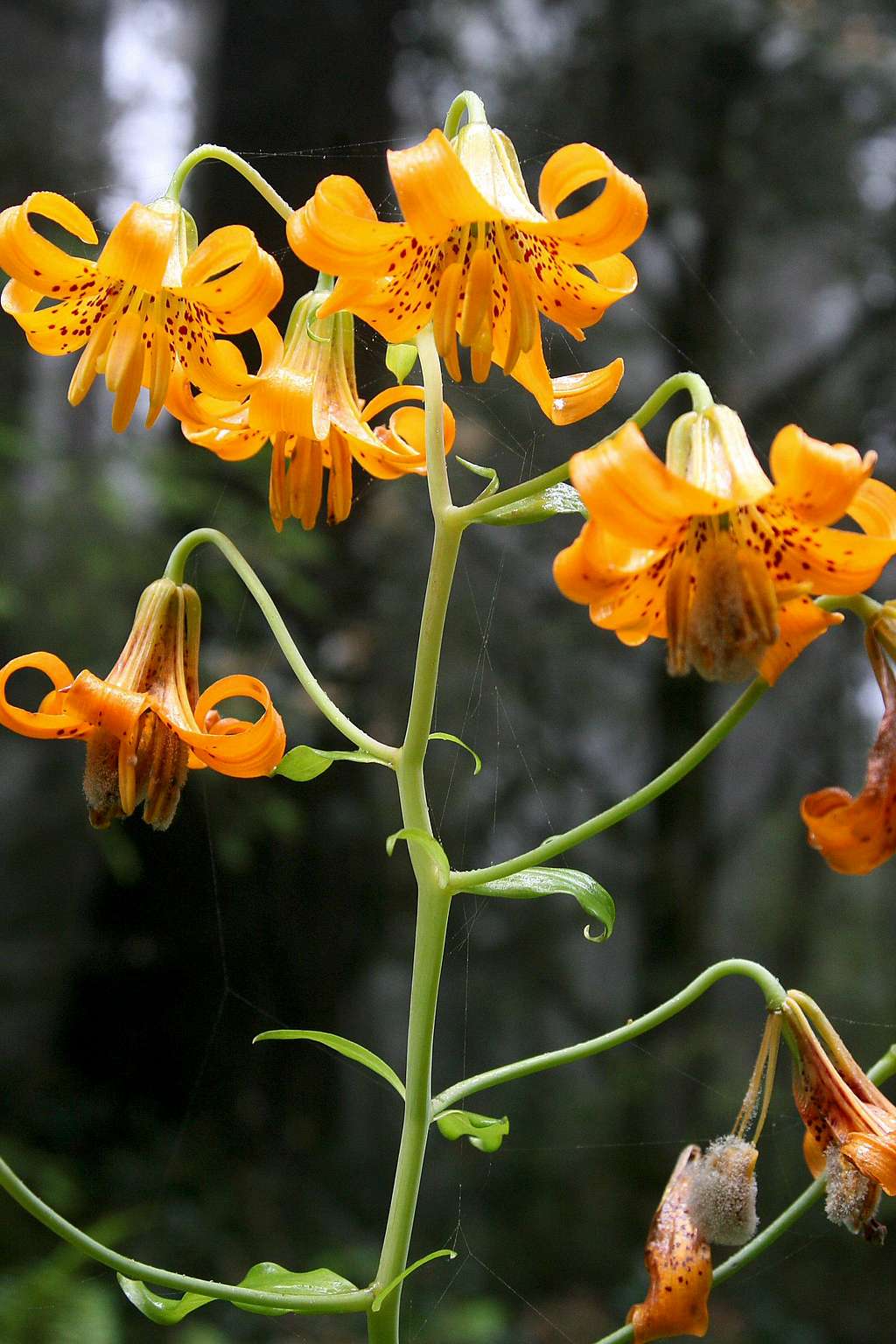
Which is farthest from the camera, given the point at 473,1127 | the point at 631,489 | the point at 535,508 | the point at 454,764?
the point at 454,764

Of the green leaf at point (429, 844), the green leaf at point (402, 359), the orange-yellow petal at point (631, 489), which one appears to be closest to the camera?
the orange-yellow petal at point (631, 489)

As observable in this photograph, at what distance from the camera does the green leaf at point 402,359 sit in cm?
72

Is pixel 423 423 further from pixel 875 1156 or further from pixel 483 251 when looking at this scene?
pixel 875 1156

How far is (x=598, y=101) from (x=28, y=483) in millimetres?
1538

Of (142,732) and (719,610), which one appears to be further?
(142,732)

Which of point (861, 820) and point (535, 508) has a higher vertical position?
point (535, 508)

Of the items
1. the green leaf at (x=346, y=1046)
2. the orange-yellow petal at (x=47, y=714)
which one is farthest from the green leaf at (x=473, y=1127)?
the orange-yellow petal at (x=47, y=714)

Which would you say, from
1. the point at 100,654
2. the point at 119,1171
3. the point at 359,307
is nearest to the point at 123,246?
the point at 359,307

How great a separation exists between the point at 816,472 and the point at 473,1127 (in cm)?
41

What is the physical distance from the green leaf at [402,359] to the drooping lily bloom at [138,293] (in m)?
0.11

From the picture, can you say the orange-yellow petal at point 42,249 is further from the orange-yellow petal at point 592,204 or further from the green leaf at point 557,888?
the green leaf at point 557,888

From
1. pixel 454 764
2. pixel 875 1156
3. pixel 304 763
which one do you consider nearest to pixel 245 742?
pixel 304 763

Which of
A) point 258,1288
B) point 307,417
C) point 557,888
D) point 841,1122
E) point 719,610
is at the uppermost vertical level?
point 307,417

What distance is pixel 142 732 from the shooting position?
0.64 metres
